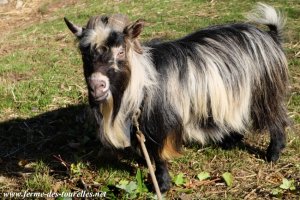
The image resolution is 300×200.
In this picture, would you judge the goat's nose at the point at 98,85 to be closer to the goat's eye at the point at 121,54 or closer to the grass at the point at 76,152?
the goat's eye at the point at 121,54

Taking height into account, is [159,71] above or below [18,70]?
above

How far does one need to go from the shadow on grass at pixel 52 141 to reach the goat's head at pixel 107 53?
130 cm

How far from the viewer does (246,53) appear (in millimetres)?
4074

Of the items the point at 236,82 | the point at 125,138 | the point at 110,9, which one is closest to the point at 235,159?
the point at 236,82

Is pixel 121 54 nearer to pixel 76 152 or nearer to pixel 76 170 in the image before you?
pixel 76 170

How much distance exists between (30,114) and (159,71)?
97.0 inches

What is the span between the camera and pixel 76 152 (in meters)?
4.83

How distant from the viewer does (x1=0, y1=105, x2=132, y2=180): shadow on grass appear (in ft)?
15.2

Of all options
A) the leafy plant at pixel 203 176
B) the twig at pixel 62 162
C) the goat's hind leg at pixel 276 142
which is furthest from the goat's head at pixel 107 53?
the goat's hind leg at pixel 276 142

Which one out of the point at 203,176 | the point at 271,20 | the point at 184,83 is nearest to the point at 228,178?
the point at 203,176

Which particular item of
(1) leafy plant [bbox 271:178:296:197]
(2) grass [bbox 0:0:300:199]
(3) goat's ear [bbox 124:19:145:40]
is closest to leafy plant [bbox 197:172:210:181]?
(2) grass [bbox 0:0:300:199]

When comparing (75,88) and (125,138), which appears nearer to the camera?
(125,138)

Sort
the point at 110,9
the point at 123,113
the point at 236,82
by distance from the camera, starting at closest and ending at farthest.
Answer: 1. the point at 123,113
2. the point at 236,82
3. the point at 110,9

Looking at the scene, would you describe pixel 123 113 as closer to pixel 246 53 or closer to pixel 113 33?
pixel 113 33
